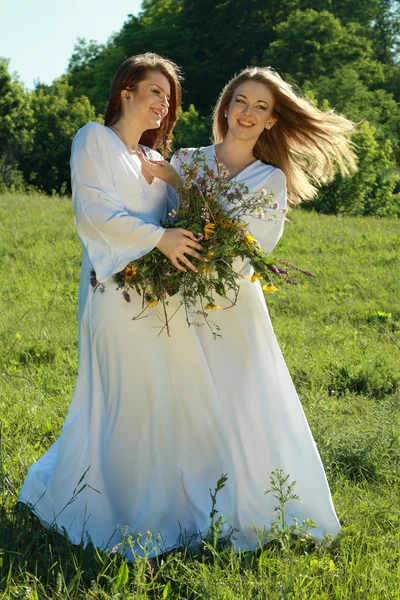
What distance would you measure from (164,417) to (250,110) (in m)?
1.63

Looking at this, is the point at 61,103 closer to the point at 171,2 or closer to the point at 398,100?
the point at 171,2

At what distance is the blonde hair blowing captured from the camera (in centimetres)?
444

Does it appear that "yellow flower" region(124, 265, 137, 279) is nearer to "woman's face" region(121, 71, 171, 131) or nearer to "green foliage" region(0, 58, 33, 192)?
"woman's face" region(121, 71, 171, 131)

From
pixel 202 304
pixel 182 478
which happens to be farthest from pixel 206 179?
pixel 182 478

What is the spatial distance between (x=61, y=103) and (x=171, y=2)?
48.4 ft

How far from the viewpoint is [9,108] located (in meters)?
42.3

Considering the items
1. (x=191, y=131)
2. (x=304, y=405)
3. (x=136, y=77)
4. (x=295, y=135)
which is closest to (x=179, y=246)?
(x=136, y=77)

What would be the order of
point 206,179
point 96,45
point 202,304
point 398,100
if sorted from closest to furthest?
point 206,179, point 202,304, point 398,100, point 96,45

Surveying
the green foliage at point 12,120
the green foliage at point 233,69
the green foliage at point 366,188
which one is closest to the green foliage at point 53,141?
the green foliage at point 233,69

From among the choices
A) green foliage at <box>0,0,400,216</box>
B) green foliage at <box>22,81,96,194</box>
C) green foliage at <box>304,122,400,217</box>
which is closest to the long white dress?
green foliage at <box>304,122,400,217</box>

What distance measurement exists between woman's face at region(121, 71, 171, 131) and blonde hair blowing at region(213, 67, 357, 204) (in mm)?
561

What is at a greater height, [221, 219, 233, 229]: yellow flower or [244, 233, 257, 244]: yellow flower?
[221, 219, 233, 229]: yellow flower

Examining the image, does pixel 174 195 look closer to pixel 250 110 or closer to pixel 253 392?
pixel 250 110

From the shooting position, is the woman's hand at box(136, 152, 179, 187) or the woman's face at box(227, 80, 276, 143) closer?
the woman's hand at box(136, 152, 179, 187)
